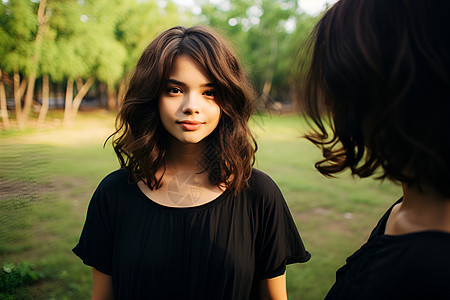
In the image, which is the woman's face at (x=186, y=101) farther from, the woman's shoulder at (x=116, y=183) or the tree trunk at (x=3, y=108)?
the tree trunk at (x=3, y=108)

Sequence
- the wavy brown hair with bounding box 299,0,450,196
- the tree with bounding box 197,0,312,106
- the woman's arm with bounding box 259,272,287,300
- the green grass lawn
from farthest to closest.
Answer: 1. the tree with bounding box 197,0,312,106
2. the woman's arm with bounding box 259,272,287,300
3. the green grass lawn
4. the wavy brown hair with bounding box 299,0,450,196

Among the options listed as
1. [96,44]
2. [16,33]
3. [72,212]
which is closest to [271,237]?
[16,33]

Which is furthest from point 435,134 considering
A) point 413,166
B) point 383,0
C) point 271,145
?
point 271,145

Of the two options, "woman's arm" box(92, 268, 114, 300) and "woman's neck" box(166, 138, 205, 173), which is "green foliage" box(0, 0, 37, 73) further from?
"woman's arm" box(92, 268, 114, 300)

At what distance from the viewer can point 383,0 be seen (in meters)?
0.79

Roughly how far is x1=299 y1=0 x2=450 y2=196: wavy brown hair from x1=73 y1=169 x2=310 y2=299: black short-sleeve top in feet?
2.16

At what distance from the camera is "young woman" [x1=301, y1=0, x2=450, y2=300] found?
28.9 inches

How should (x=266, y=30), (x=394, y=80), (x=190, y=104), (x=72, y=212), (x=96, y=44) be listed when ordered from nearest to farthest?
1. (x=394, y=80)
2. (x=190, y=104)
3. (x=72, y=212)
4. (x=96, y=44)
5. (x=266, y=30)

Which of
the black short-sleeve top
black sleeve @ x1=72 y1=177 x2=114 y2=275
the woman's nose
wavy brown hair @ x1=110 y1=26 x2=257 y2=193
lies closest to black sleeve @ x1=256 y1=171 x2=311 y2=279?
the black short-sleeve top

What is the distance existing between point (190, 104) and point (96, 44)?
8.69 m

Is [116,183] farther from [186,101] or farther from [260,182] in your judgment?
[260,182]

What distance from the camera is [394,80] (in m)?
0.76

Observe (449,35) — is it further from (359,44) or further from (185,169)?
(185,169)

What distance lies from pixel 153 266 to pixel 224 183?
49cm
